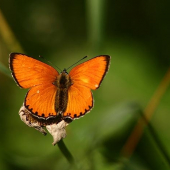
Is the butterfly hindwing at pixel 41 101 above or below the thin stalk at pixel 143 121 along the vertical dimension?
above

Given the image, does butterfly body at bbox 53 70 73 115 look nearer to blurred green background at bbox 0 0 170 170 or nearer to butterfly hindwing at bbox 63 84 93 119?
butterfly hindwing at bbox 63 84 93 119

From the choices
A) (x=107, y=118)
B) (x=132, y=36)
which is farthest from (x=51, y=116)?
(x=132, y=36)

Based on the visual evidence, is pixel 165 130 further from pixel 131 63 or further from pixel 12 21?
pixel 12 21

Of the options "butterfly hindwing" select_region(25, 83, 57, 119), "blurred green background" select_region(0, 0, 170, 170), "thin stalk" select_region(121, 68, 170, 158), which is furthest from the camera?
"blurred green background" select_region(0, 0, 170, 170)

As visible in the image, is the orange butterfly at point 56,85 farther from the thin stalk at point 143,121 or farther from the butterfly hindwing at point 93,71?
the thin stalk at point 143,121

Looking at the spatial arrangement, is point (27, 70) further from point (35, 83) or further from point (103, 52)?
point (103, 52)

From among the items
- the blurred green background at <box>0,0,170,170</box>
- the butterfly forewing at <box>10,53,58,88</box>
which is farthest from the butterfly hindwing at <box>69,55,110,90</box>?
the blurred green background at <box>0,0,170,170</box>

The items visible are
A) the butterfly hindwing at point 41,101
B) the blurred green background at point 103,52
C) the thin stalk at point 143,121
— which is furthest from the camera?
the blurred green background at point 103,52

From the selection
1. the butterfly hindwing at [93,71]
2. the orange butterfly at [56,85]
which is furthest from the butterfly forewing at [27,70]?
the butterfly hindwing at [93,71]
